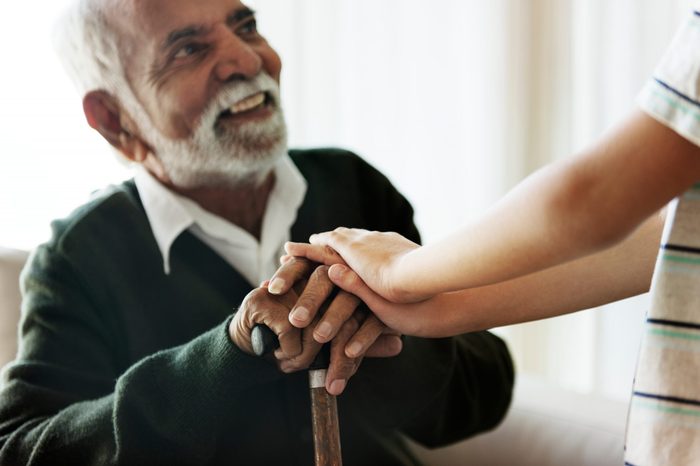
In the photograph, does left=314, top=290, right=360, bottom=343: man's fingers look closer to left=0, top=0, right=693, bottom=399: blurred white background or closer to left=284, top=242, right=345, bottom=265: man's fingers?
left=284, top=242, right=345, bottom=265: man's fingers

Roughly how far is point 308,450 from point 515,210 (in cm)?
61

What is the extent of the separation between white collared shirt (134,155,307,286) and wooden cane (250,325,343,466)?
321 mm

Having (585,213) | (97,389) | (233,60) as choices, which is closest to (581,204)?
(585,213)

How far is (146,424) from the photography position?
976mm

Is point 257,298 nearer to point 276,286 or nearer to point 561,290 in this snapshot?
point 276,286

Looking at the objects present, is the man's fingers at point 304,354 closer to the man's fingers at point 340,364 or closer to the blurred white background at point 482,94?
the man's fingers at point 340,364

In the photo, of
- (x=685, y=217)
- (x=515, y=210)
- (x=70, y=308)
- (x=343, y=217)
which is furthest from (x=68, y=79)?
(x=685, y=217)

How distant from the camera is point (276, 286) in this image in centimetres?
93

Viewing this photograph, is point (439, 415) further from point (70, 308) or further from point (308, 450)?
point (70, 308)

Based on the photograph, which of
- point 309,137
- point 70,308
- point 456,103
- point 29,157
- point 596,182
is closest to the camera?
point 596,182

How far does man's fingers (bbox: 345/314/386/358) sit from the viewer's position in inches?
37.0

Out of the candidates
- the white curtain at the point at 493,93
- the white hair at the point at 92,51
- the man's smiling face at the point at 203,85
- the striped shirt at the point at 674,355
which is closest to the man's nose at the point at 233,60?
the man's smiling face at the point at 203,85

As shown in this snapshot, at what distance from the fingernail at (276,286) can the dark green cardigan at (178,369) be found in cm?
8

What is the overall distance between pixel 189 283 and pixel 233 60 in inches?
12.3
